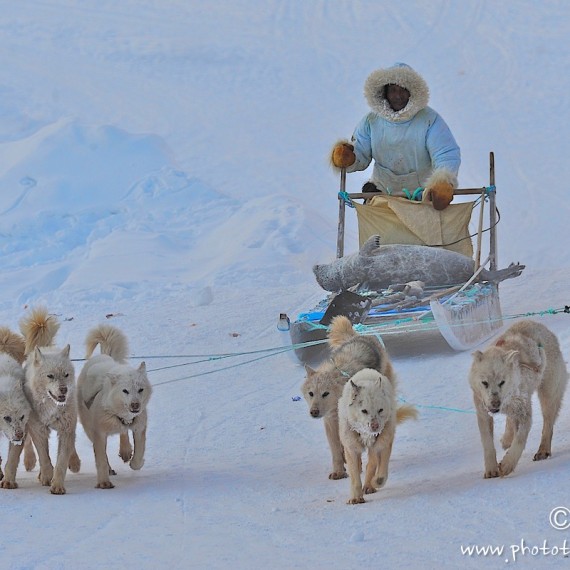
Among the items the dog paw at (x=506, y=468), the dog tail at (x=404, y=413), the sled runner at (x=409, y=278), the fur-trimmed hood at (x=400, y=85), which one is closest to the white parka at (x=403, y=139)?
the fur-trimmed hood at (x=400, y=85)

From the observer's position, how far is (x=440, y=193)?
9.86 m

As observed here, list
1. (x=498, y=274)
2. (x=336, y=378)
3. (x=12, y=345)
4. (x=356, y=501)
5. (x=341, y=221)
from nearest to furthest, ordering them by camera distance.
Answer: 1. (x=356, y=501)
2. (x=336, y=378)
3. (x=12, y=345)
4. (x=498, y=274)
5. (x=341, y=221)

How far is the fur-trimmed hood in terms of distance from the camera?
10.3 m

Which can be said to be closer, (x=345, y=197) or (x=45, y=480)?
(x=45, y=480)

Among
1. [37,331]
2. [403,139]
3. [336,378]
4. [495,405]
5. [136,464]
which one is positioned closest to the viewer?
[495,405]

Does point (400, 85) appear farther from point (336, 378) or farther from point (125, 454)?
point (125, 454)

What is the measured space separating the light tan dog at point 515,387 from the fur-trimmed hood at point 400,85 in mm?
4691

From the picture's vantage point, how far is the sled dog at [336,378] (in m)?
6.20

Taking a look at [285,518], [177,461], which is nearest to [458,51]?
[177,461]

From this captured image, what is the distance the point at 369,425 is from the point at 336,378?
0.70 meters

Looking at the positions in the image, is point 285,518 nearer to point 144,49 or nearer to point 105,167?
point 105,167

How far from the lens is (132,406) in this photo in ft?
20.0

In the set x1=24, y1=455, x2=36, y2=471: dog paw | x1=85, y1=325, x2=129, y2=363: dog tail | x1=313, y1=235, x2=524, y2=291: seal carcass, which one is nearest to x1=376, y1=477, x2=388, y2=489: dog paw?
x1=85, y1=325, x2=129, y2=363: dog tail

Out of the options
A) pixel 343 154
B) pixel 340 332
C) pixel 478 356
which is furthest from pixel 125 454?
pixel 343 154
